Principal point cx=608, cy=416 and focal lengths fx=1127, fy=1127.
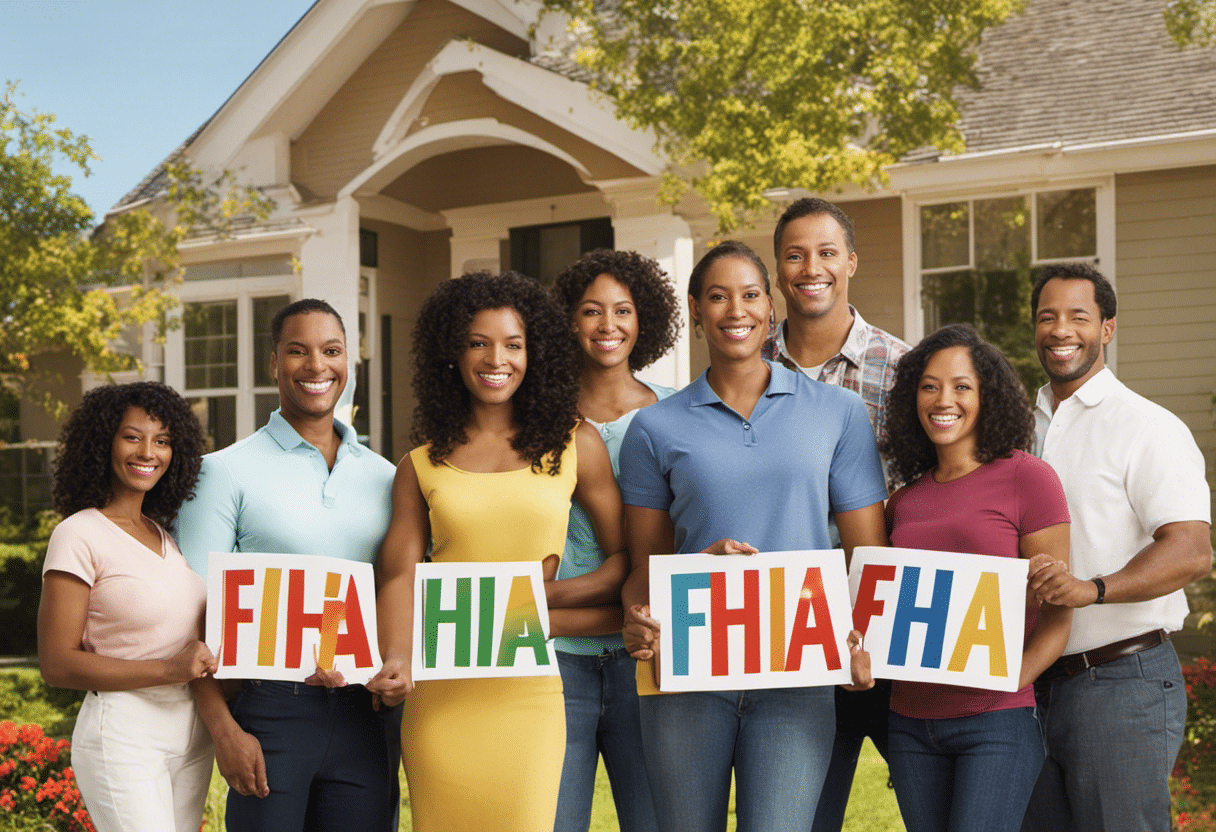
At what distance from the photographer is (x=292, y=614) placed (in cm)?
312

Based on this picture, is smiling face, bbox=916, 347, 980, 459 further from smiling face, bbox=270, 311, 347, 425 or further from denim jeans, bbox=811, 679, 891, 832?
smiling face, bbox=270, 311, 347, 425

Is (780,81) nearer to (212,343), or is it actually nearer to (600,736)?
(600,736)

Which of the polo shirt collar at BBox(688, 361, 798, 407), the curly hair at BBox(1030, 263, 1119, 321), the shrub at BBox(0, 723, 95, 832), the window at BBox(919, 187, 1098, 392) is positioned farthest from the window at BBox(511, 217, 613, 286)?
the polo shirt collar at BBox(688, 361, 798, 407)

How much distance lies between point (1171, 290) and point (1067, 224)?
3.27ft

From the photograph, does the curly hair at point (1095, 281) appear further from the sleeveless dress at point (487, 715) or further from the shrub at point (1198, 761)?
the shrub at point (1198, 761)

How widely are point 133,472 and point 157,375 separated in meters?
9.78

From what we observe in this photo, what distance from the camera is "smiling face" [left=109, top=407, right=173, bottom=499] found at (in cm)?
329

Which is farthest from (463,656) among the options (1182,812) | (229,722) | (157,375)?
(157,375)

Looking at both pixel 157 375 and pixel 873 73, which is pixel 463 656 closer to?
pixel 873 73

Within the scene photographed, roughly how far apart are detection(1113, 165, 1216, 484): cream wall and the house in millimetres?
17

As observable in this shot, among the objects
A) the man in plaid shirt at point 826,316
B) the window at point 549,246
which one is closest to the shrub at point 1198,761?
the man in plaid shirt at point 826,316

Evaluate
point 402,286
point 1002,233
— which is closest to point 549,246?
point 402,286

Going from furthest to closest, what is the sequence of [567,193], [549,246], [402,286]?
[402,286] < [549,246] < [567,193]

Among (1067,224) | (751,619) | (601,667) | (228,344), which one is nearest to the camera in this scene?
(751,619)
